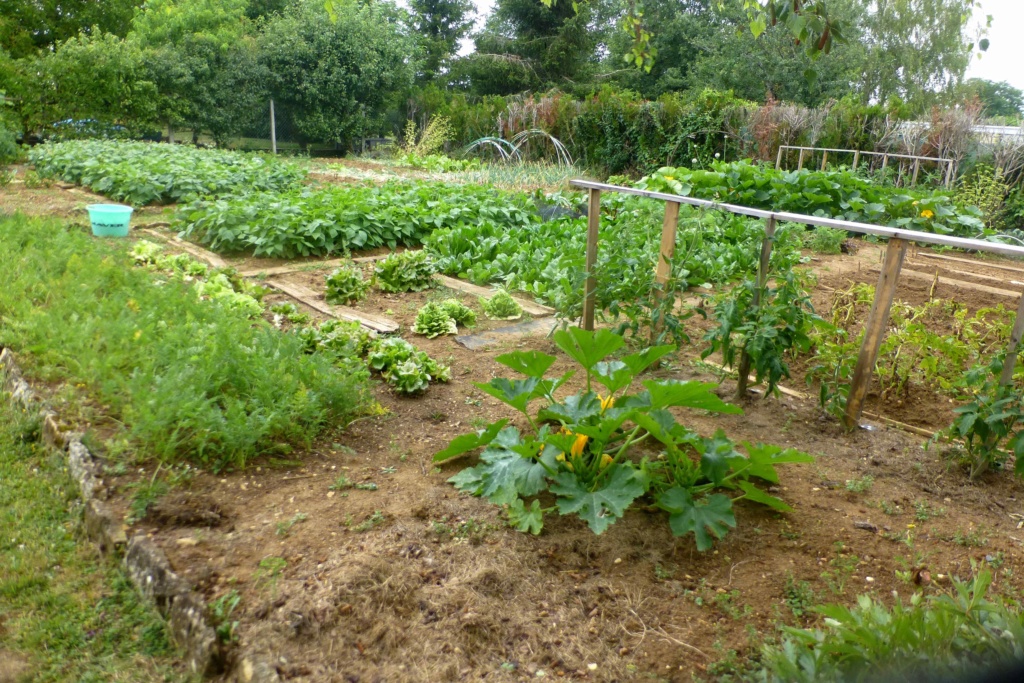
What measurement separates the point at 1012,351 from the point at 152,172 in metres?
10.1

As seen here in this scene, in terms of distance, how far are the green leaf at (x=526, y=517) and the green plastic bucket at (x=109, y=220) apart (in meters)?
6.24

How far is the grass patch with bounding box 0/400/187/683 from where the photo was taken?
2307 millimetres

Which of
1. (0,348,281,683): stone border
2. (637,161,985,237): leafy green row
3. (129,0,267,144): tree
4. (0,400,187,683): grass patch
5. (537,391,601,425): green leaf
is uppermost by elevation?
(129,0,267,144): tree

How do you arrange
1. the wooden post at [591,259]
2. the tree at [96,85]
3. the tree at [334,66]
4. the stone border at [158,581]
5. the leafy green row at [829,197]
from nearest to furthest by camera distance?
the stone border at [158,581] → the leafy green row at [829,197] → the wooden post at [591,259] → the tree at [96,85] → the tree at [334,66]

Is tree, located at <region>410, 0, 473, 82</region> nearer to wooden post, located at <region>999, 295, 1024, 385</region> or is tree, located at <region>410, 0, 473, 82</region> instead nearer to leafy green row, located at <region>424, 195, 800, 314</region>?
leafy green row, located at <region>424, 195, 800, 314</region>

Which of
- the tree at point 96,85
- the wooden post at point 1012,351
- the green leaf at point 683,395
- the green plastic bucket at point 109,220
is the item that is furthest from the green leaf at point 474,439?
the tree at point 96,85

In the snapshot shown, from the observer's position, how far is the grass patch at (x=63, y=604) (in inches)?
90.8

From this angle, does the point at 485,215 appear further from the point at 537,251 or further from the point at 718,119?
the point at 718,119

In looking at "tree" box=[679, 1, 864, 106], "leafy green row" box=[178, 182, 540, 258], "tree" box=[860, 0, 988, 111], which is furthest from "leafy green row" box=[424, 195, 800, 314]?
"tree" box=[860, 0, 988, 111]

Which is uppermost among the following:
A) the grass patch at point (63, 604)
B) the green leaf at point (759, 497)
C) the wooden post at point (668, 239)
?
the wooden post at point (668, 239)

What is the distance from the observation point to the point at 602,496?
262cm

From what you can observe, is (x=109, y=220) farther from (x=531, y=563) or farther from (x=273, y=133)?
(x=273, y=133)

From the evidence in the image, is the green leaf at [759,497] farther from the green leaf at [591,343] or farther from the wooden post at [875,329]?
the wooden post at [875,329]

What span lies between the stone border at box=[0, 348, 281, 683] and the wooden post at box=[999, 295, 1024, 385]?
2.92 meters
